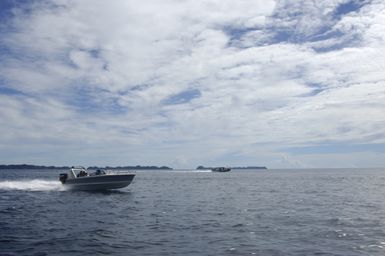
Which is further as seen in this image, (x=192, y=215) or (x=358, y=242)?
(x=192, y=215)

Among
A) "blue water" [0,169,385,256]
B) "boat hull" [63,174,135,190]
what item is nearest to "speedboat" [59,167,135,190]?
"boat hull" [63,174,135,190]

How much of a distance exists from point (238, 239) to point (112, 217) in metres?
11.9

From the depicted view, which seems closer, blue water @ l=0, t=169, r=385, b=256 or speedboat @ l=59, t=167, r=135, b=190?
blue water @ l=0, t=169, r=385, b=256

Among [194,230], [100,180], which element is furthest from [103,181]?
[194,230]

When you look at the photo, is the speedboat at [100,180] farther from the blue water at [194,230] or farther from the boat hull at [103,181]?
the blue water at [194,230]

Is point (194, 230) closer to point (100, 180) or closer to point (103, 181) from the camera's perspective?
point (103, 181)

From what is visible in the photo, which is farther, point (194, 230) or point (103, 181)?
point (103, 181)

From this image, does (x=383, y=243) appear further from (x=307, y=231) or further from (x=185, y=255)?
(x=185, y=255)

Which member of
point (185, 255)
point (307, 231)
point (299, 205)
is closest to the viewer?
point (185, 255)

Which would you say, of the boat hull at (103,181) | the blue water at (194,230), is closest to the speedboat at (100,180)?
the boat hull at (103,181)

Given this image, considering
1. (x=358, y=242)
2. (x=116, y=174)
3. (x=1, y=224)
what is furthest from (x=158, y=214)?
(x=116, y=174)

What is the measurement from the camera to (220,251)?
59.0ft

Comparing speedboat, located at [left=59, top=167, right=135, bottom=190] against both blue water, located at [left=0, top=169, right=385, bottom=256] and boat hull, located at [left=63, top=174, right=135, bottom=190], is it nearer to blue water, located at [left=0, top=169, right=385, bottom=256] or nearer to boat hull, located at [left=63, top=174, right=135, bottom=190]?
boat hull, located at [left=63, top=174, right=135, bottom=190]

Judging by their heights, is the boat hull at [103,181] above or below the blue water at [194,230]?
above
